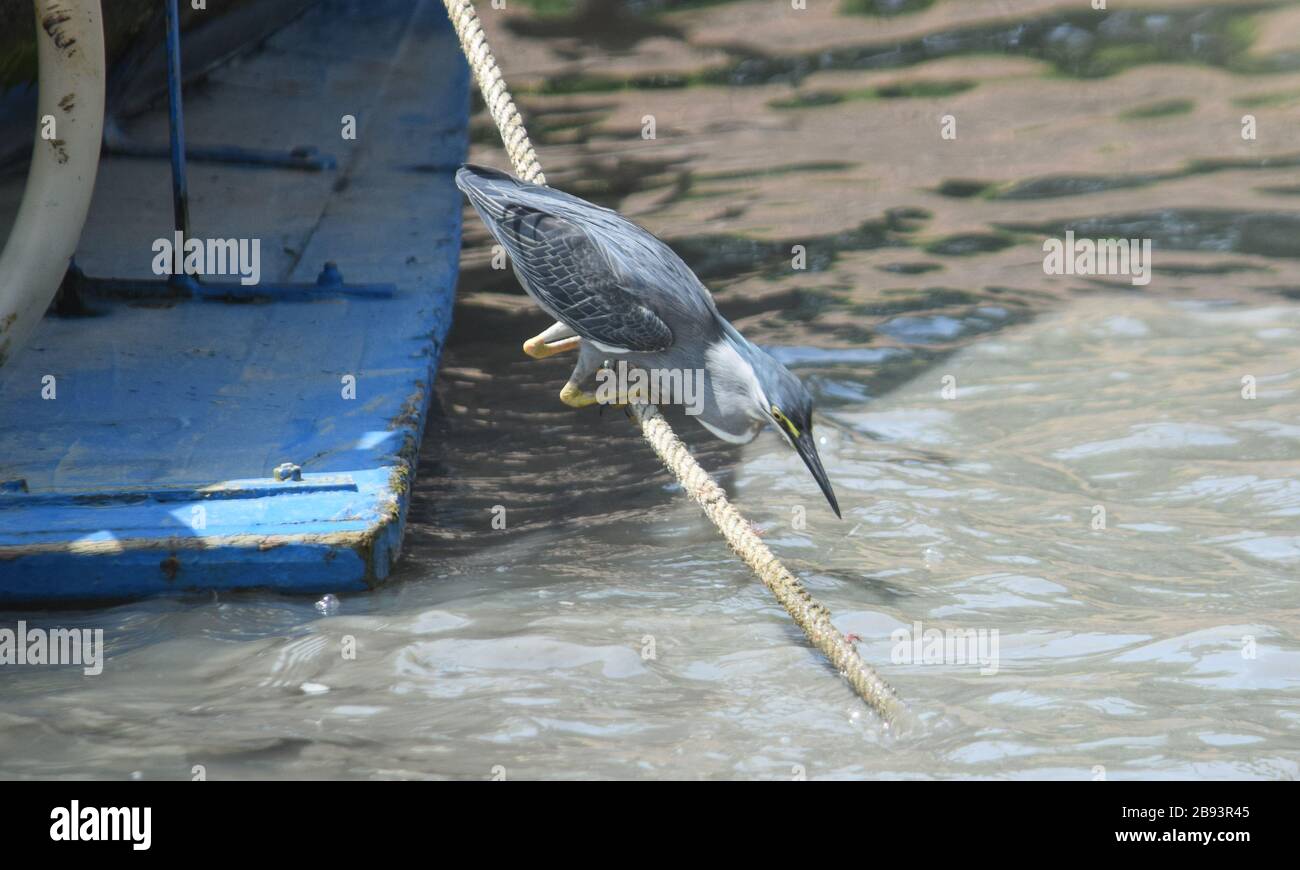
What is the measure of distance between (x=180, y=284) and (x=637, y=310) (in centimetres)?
223

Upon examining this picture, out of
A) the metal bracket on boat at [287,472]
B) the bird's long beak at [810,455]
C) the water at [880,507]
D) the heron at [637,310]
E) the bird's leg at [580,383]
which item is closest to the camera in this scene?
the water at [880,507]

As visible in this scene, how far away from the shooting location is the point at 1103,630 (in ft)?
12.4

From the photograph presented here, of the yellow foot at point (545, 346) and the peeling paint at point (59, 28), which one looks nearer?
the peeling paint at point (59, 28)

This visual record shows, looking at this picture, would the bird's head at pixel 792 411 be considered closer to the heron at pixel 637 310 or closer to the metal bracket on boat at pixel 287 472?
the heron at pixel 637 310

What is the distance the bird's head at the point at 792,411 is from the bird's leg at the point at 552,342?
2.93 feet

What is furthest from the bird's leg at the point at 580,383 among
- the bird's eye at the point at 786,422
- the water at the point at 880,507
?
the bird's eye at the point at 786,422

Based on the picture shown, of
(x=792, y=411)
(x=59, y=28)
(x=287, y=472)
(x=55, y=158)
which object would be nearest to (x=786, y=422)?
(x=792, y=411)

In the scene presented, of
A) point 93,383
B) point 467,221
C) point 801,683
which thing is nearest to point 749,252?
point 467,221

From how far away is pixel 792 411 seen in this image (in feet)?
11.7

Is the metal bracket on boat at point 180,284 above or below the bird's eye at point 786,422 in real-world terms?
above

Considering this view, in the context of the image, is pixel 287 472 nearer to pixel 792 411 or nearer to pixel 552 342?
pixel 552 342

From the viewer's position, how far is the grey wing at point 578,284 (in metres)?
3.87

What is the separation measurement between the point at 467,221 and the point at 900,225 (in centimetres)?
228

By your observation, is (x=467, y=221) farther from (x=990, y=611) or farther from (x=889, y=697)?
(x=889, y=697)
